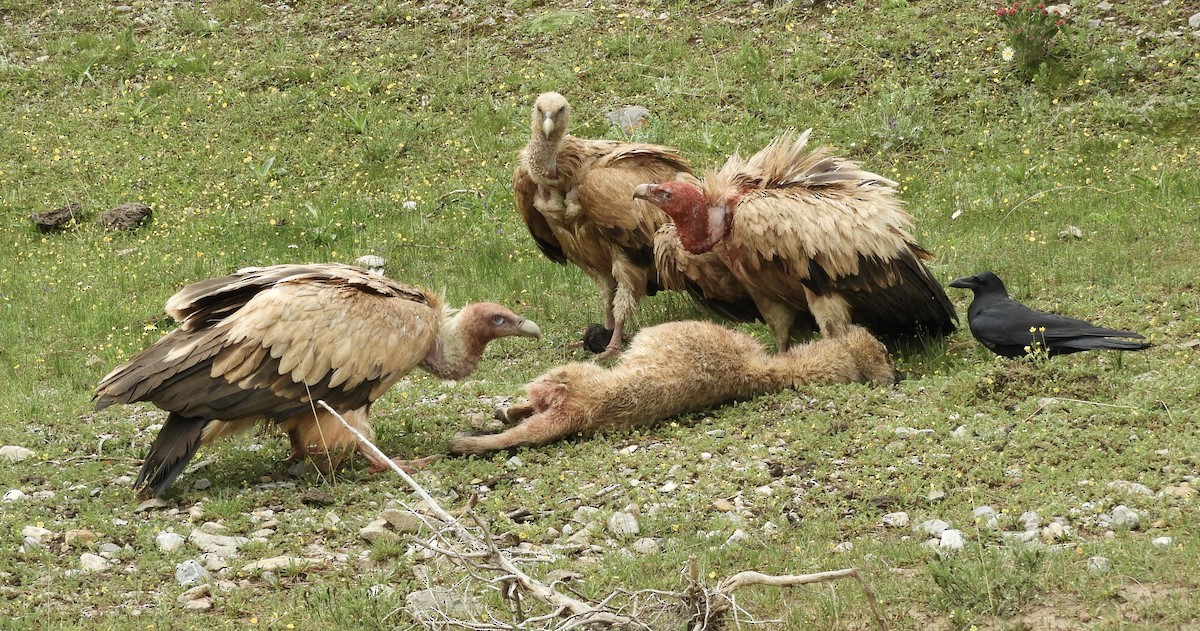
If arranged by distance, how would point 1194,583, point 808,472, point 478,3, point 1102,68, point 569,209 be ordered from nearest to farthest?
point 1194,583 → point 808,472 → point 569,209 → point 1102,68 → point 478,3

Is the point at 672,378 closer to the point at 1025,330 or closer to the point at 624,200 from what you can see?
the point at 1025,330

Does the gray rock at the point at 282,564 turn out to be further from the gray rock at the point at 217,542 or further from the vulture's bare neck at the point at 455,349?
the vulture's bare neck at the point at 455,349

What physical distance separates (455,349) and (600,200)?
2.10 metres

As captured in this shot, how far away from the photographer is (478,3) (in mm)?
15930

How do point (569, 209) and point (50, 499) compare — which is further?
point (569, 209)

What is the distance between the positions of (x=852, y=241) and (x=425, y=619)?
4.18 meters

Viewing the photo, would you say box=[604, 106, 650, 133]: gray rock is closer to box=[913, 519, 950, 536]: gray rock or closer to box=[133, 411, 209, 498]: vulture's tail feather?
box=[133, 411, 209, 498]: vulture's tail feather

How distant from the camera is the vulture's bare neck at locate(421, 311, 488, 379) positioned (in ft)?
23.8

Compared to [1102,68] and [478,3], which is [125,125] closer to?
[478,3]

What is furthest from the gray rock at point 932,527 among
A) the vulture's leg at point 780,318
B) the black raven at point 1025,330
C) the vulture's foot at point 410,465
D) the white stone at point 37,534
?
the white stone at point 37,534

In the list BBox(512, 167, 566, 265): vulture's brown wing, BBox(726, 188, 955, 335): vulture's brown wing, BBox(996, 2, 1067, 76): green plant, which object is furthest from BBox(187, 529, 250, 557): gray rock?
BBox(996, 2, 1067, 76): green plant

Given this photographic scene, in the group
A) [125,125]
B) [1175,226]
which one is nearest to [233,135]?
[125,125]

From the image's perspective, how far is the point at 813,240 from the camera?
7.73 metres

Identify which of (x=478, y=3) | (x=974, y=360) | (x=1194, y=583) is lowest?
(x=974, y=360)
